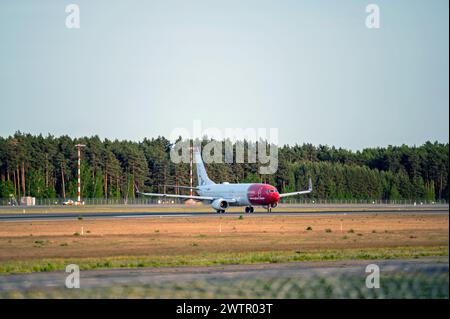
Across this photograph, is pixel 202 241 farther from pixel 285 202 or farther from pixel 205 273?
→ pixel 285 202

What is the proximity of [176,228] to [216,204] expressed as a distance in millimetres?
40847

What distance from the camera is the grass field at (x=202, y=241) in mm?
45188

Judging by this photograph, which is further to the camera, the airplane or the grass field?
the airplane

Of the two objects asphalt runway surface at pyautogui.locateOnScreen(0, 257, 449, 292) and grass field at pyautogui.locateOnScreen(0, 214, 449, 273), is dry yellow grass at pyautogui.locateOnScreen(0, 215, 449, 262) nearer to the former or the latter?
grass field at pyautogui.locateOnScreen(0, 214, 449, 273)

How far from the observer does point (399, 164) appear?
599 ft

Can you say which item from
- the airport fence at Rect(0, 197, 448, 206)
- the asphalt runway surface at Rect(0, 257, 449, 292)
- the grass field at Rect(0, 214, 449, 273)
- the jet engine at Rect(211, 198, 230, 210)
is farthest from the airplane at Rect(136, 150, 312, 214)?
the asphalt runway surface at Rect(0, 257, 449, 292)

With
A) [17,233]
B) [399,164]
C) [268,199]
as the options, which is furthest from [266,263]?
[399,164]

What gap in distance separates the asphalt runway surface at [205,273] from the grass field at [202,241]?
7.97 feet

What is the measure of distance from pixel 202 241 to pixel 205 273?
2360cm

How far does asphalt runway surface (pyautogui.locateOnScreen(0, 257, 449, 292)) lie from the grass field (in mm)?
2429

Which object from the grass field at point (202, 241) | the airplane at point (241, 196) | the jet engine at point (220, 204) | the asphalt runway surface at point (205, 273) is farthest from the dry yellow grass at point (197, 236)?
the jet engine at point (220, 204)

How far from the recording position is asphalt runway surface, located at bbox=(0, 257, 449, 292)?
3353cm

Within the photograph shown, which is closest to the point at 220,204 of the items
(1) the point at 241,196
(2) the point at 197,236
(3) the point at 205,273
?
(1) the point at 241,196

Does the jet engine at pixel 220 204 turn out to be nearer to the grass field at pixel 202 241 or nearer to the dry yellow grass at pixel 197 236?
the dry yellow grass at pixel 197 236
